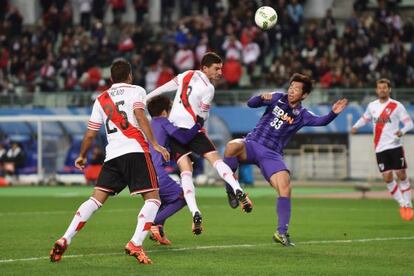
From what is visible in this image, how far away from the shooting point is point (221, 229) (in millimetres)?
16750

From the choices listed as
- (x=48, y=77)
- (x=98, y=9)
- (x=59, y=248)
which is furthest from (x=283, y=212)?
(x=98, y=9)

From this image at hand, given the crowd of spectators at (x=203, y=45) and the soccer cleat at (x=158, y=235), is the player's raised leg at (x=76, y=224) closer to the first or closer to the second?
the soccer cleat at (x=158, y=235)

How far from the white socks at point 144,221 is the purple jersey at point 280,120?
108 inches

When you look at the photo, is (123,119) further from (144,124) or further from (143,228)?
(143,228)

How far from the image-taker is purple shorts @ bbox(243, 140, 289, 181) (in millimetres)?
14056

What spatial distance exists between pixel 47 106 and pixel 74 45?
407 centimetres

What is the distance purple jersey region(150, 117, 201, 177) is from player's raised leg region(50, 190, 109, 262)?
102 inches

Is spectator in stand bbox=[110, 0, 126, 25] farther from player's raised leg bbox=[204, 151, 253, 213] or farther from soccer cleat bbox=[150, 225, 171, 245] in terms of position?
soccer cleat bbox=[150, 225, 171, 245]

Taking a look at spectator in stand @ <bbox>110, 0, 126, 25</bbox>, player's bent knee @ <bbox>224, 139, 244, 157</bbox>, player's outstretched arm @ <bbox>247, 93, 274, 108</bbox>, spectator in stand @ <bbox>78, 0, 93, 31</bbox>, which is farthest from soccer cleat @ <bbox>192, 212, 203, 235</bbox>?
spectator in stand @ <bbox>78, 0, 93, 31</bbox>

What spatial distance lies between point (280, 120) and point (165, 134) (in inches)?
63.7

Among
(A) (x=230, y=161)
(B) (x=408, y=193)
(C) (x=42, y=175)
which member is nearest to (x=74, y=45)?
(C) (x=42, y=175)

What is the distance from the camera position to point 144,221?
11758mm

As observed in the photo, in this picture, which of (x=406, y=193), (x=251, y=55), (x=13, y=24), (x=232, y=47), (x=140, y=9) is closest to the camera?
(x=406, y=193)

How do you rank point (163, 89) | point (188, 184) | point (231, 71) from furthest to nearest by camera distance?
1. point (231, 71)
2. point (188, 184)
3. point (163, 89)
